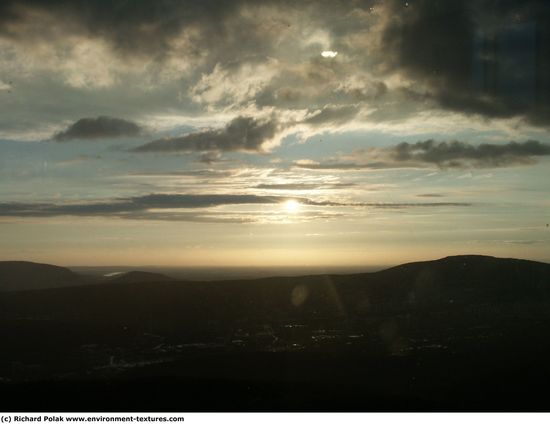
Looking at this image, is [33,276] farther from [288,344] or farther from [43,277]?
[288,344]

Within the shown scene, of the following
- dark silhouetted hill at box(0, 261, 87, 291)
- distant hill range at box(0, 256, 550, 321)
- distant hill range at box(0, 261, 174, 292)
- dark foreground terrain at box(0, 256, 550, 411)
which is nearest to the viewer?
dark foreground terrain at box(0, 256, 550, 411)

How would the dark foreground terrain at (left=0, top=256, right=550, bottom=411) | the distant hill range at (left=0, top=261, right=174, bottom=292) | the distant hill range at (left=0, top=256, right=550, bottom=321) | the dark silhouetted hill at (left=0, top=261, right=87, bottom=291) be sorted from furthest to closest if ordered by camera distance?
1. the dark silhouetted hill at (left=0, top=261, right=87, bottom=291)
2. the distant hill range at (left=0, top=261, right=174, bottom=292)
3. the distant hill range at (left=0, top=256, right=550, bottom=321)
4. the dark foreground terrain at (left=0, top=256, right=550, bottom=411)

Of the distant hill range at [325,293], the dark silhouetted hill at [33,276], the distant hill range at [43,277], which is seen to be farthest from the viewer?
the dark silhouetted hill at [33,276]

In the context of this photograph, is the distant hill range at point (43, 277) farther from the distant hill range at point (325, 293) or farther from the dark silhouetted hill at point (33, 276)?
the distant hill range at point (325, 293)

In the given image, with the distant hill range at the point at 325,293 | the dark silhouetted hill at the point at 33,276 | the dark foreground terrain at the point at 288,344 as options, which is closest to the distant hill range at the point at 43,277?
the dark silhouetted hill at the point at 33,276

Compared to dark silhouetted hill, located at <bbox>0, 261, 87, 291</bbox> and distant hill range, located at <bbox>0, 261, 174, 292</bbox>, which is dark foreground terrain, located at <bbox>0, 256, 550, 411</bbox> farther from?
dark silhouetted hill, located at <bbox>0, 261, 87, 291</bbox>

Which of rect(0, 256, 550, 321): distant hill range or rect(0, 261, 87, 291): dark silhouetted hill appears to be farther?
rect(0, 261, 87, 291): dark silhouetted hill

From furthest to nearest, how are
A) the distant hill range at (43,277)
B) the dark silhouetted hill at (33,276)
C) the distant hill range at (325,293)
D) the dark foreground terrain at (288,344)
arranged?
1. the dark silhouetted hill at (33,276)
2. the distant hill range at (43,277)
3. the distant hill range at (325,293)
4. the dark foreground terrain at (288,344)

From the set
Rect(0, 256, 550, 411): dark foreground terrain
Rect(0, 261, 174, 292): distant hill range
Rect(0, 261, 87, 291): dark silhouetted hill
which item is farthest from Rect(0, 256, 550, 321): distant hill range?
Rect(0, 261, 87, 291): dark silhouetted hill
